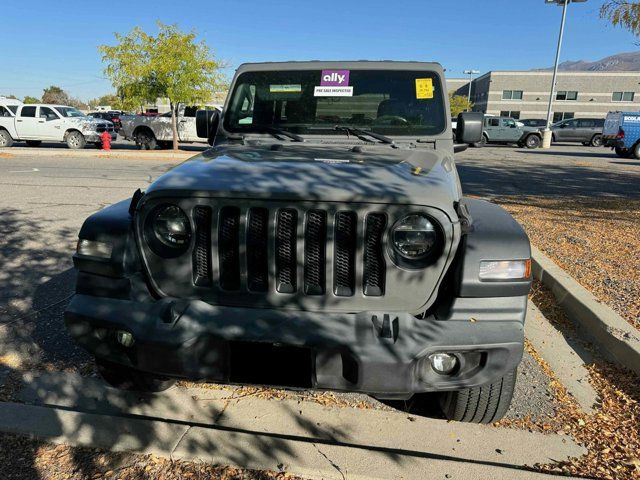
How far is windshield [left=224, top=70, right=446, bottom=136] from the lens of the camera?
11.5 feet

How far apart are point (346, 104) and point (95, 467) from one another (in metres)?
2.81

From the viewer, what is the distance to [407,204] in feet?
6.91

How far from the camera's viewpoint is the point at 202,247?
88.3 inches

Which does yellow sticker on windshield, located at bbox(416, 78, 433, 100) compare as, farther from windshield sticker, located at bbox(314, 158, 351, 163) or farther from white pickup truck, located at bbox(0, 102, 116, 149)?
white pickup truck, located at bbox(0, 102, 116, 149)

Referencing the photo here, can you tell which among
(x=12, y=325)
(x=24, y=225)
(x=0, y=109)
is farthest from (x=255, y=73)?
(x=0, y=109)

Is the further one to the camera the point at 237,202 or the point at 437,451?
the point at 437,451

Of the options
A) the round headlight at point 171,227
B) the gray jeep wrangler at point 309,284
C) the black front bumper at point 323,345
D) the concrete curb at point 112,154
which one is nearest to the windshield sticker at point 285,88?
the gray jeep wrangler at point 309,284

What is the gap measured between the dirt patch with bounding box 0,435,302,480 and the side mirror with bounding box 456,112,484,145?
282 cm

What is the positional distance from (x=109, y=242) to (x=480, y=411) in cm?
214

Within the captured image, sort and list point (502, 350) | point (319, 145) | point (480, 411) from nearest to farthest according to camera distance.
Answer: point (502, 350), point (480, 411), point (319, 145)

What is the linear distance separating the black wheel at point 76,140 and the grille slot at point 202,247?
68.8ft

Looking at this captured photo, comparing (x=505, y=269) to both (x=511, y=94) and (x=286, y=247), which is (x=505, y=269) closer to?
(x=286, y=247)

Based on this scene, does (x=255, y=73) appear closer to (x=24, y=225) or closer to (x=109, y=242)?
(x=109, y=242)

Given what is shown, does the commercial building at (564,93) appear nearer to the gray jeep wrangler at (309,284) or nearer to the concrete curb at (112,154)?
the concrete curb at (112,154)
